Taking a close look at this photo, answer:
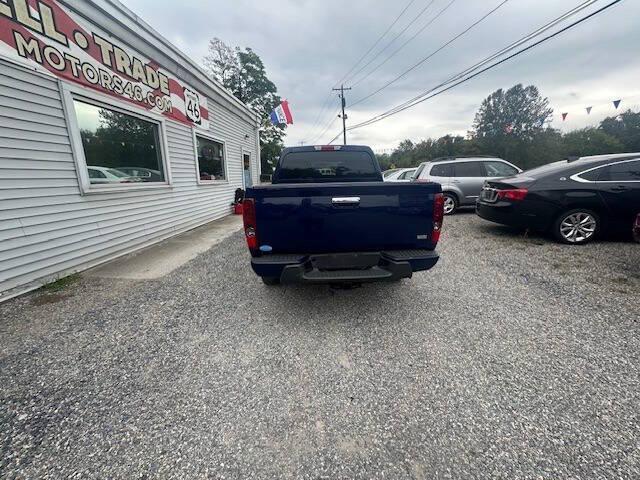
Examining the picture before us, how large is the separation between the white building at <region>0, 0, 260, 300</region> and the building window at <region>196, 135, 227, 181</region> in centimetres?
71

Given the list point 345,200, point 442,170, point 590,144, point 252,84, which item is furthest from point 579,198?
point 590,144

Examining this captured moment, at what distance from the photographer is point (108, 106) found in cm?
489

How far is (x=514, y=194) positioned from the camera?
5160mm

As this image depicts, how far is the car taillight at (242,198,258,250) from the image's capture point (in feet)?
8.27

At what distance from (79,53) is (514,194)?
7730mm

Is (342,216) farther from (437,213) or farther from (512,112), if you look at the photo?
(512,112)

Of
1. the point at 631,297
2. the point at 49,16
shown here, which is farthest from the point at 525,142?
the point at 49,16

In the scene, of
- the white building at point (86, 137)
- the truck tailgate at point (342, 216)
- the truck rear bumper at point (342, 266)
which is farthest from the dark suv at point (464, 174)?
the white building at point (86, 137)

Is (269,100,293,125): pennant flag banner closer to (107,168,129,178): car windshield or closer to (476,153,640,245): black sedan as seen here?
(107,168,129,178): car windshield

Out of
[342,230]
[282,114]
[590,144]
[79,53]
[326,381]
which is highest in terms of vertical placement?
[590,144]

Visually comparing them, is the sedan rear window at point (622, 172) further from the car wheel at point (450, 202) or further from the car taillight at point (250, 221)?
the car taillight at point (250, 221)

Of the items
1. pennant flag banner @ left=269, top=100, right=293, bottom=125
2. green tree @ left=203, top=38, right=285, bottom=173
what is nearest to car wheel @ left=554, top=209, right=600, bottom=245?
pennant flag banner @ left=269, top=100, right=293, bottom=125

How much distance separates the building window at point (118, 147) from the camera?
4.59 m

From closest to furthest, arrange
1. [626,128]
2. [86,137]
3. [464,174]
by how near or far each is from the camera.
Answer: [86,137]
[464,174]
[626,128]
